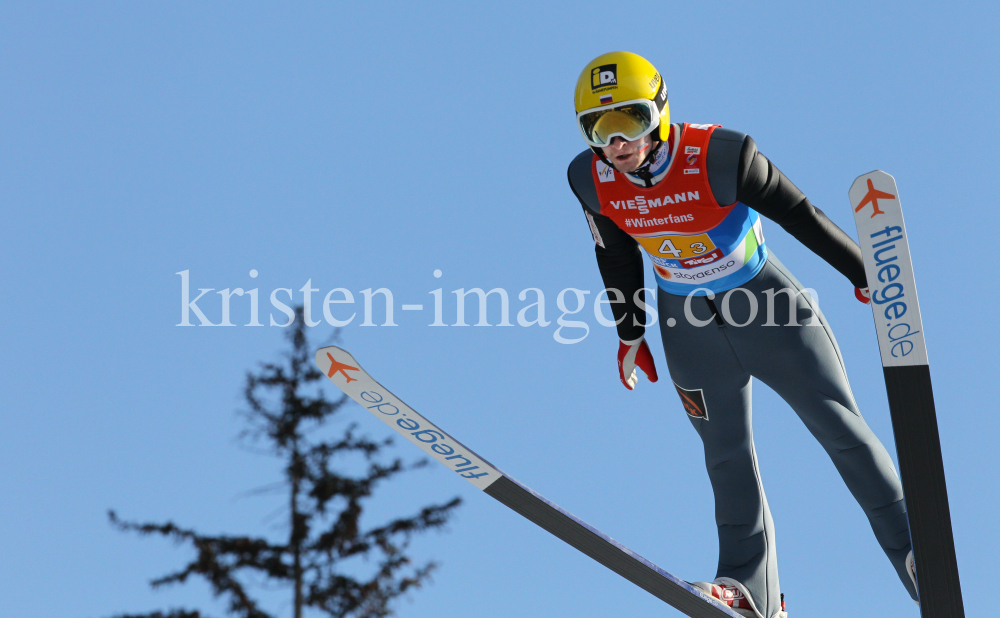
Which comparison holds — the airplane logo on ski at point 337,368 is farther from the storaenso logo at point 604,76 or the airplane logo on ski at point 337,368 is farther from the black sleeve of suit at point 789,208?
the black sleeve of suit at point 789,208

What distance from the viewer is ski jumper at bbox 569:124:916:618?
13.4 feet

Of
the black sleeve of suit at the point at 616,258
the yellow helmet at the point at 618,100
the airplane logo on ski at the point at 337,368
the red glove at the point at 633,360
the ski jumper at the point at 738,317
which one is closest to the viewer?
the yellow helmet at the point at 618,100

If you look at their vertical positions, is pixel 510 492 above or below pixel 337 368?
below

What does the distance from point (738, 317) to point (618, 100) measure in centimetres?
116

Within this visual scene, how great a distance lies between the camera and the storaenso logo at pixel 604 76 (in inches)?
156

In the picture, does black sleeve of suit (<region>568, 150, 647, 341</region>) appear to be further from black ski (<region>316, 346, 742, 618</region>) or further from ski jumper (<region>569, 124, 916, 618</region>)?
black ski (<region>316, 346, 742, 618</region>)

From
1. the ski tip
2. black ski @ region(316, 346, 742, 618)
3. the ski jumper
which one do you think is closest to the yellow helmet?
the ski jumper

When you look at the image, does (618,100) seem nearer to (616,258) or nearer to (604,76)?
(604,76)

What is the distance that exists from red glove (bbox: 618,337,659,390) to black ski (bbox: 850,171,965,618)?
1449mm

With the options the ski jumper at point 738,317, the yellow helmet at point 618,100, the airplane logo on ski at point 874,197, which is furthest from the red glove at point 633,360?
the airplane logo on ski at point 874,197

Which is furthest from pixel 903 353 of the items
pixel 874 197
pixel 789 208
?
pixel 789 208

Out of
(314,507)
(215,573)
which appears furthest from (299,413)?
(215,573)

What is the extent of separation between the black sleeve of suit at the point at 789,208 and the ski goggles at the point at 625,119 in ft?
1.02

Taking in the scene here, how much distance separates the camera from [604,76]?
3979mm
